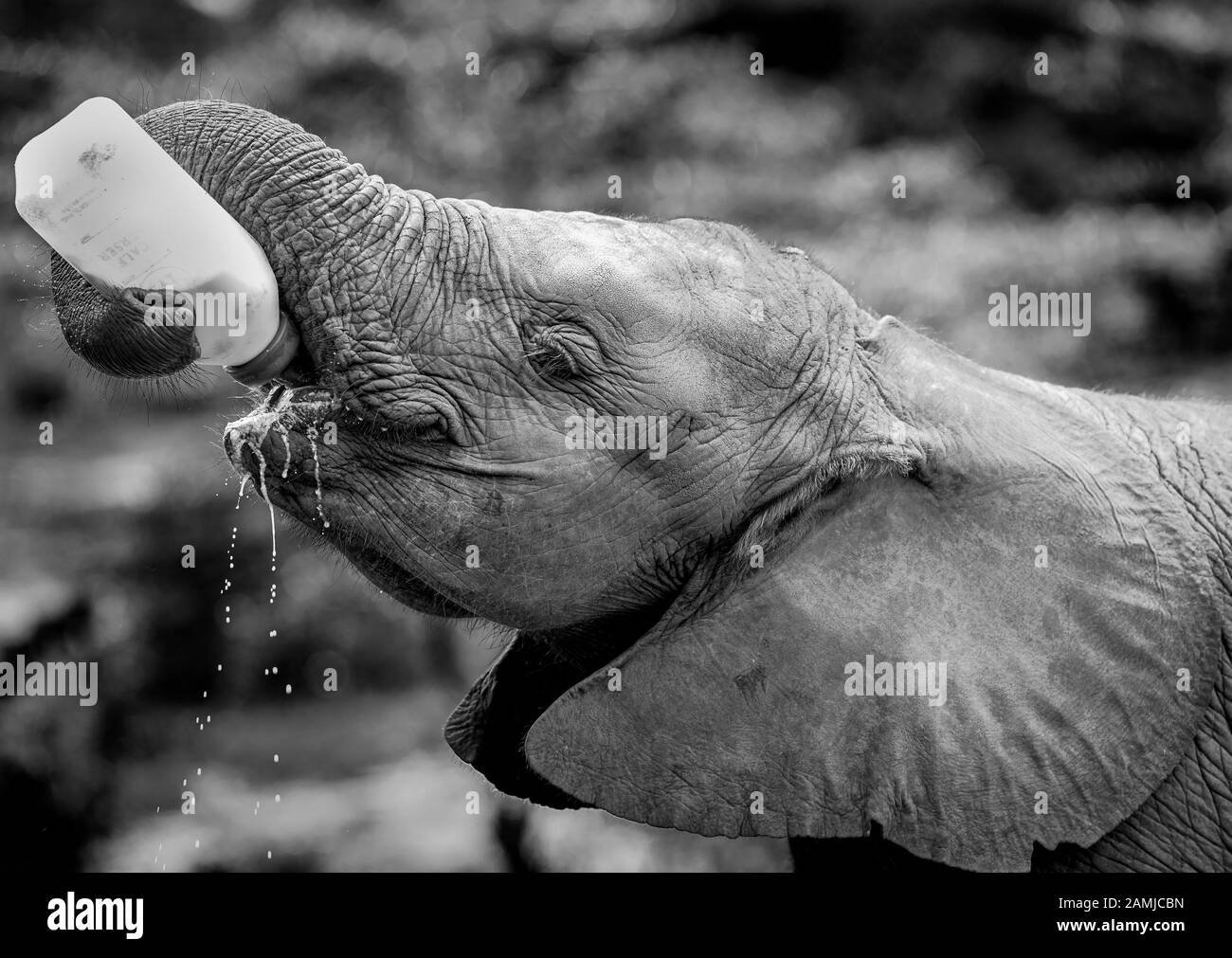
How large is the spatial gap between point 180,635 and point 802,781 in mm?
11837

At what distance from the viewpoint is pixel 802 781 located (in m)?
4.04

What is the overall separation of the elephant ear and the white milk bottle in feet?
4.58

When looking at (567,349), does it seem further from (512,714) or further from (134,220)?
(512,714)

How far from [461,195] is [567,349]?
1164 centimetres

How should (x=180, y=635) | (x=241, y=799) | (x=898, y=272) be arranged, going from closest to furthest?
(x=241, y=799) < (x=898, y=272) < (x=180, y=635)
